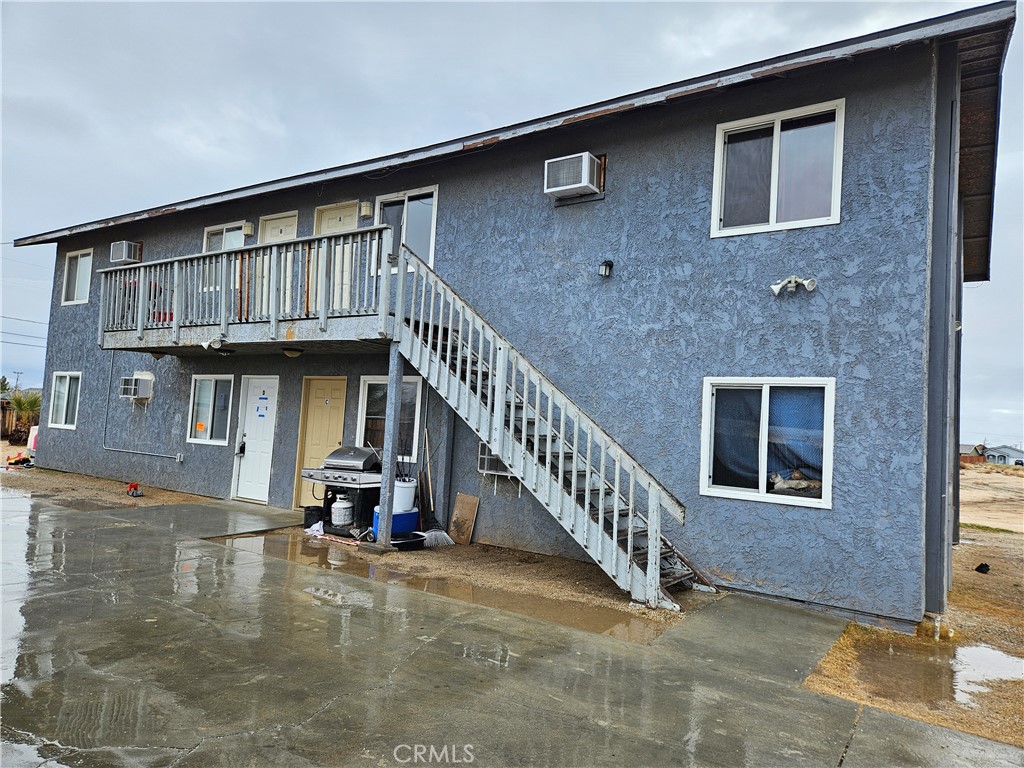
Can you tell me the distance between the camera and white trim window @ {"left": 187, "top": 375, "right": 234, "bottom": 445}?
482 inches

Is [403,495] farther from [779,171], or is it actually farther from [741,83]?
[741,83]

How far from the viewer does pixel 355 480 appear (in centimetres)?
893

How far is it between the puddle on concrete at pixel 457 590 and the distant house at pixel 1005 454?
198 ft

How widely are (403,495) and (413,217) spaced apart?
441 centimetres

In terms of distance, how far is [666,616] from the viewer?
592cm

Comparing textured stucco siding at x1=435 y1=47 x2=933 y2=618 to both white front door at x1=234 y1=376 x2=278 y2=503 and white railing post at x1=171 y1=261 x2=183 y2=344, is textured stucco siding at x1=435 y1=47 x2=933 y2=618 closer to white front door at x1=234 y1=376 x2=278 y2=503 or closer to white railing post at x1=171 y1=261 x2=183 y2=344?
white front door at x1=234 y1=376 x2=278 y2=503

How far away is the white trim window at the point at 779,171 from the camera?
6.63 m

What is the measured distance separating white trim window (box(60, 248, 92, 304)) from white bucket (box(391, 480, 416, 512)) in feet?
36.2

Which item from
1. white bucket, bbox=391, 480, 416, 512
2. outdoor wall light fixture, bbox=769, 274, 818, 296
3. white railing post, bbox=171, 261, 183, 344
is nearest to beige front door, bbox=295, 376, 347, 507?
white railing post, bbox=171, 261, 183, 344

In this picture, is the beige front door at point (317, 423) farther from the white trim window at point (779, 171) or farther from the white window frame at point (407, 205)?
the white trim window at point (779, 171)

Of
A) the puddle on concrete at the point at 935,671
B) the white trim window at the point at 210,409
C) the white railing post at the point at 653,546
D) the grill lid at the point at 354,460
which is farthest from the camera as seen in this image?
the white trim window at the point at 210,409

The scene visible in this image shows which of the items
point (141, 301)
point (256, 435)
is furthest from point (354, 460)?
point (141, 301)

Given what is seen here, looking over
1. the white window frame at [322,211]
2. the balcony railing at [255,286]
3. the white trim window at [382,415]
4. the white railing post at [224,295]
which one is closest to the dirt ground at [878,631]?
the white trim window at [382,415]

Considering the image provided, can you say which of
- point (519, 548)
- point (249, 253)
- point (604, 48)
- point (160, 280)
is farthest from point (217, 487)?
point (604, 48)
